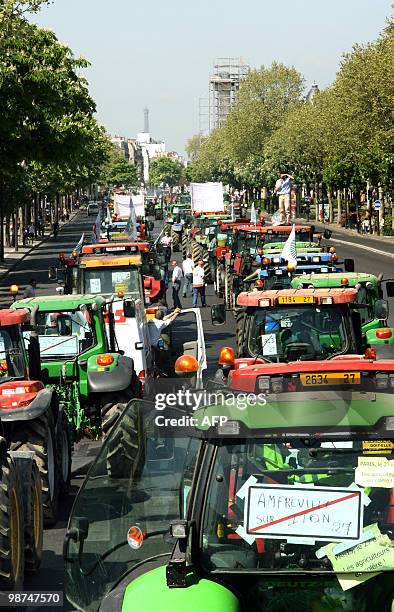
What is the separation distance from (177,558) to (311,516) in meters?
0.62

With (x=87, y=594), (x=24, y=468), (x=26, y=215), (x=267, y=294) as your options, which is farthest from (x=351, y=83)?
(x=87, y=594)

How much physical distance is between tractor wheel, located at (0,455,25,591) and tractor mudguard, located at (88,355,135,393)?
4.99 m

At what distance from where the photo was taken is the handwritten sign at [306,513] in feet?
18.8

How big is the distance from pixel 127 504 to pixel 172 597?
2.29 meters

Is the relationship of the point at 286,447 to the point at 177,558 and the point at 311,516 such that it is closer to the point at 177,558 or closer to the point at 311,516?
the point at 311,516

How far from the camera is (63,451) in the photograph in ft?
45.2

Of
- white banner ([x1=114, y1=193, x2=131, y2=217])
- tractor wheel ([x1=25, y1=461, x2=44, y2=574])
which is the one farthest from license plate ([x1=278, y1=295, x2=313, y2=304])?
white banner ([x1=114, y1=193, x2=131, y2=217])

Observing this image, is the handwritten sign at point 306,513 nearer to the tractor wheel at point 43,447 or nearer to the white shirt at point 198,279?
the tractor wheel at point 43,447

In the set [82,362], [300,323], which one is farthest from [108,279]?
[300,323]

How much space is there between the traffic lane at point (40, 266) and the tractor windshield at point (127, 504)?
110 feet

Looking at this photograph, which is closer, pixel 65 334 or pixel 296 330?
pixel 296 330

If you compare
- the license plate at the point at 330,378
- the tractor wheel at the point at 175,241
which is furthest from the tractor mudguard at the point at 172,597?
the tractor wheel at the point at 175,241

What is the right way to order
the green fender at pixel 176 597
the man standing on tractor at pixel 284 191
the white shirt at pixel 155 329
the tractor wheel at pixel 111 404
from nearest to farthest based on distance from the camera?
the green fender at pixel 176 597 < the tractor wheel at pixel 111 404 < the white shirt at pixel 155 329 < the man standing on tractor at pixel 284 191

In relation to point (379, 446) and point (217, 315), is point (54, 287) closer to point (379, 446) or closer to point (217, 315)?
point (217, 315)
